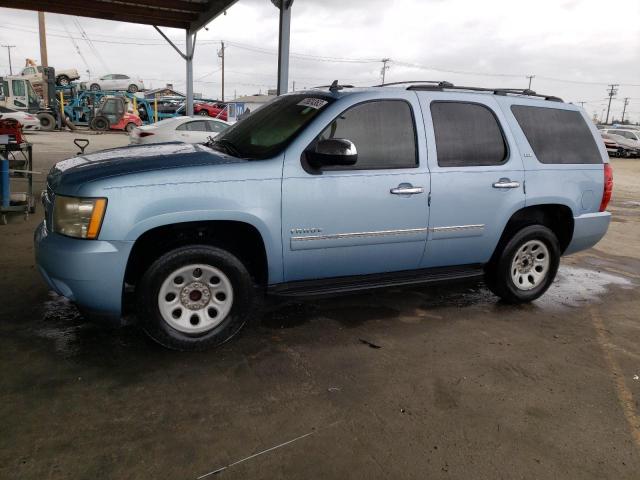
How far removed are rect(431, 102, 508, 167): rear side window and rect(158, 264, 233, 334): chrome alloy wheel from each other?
75.0 inches

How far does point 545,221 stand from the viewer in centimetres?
461

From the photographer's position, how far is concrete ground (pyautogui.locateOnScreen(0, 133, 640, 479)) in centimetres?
237

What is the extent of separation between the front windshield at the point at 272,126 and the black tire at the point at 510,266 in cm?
205

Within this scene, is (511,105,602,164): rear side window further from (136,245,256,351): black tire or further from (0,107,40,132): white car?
(0,107,40,132): white car

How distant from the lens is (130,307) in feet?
11.0

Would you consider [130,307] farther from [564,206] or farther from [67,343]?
[564,206]

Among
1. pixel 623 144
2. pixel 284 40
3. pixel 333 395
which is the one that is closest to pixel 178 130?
pixel 284 40

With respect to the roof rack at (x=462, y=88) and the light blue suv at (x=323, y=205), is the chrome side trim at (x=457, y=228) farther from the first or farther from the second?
the roof rack at (x=462, y=88)

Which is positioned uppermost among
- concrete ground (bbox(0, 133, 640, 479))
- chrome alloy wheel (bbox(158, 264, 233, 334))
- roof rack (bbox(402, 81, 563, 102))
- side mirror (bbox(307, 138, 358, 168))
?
roof rack (bbox(402, 81, 563, 102))

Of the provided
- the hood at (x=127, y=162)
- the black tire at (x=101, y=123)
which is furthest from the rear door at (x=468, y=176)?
the black tire at (x=101, y=123)

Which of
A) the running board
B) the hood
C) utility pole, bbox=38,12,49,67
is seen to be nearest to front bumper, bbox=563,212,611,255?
the running board

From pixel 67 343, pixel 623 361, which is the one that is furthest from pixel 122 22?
pixel 623 361

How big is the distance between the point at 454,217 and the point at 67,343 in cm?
299

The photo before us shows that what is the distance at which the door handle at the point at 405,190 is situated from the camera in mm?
3628
